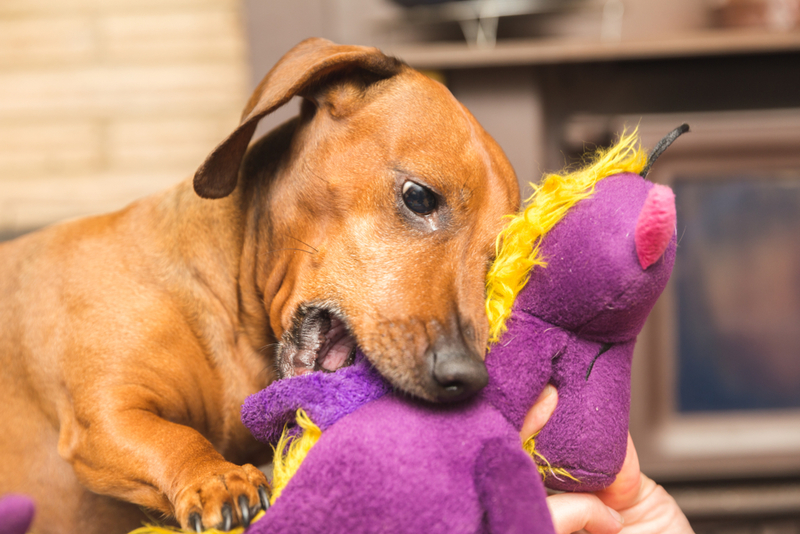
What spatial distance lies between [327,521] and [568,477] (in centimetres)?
36

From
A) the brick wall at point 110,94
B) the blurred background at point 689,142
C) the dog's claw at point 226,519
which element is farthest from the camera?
the brick wall at point 110,94

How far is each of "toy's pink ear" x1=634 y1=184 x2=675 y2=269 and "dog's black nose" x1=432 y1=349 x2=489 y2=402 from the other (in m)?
0.25

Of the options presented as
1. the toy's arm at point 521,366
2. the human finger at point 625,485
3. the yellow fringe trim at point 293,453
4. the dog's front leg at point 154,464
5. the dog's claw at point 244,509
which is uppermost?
the toy's arm at point 521,366

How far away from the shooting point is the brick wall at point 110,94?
2.91m

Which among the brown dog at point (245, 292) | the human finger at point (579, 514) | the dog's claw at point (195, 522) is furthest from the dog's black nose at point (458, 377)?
the dog's claw at point (195, 522)

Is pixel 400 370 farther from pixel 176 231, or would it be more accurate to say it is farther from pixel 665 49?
pixel 665 49

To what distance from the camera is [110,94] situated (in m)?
2.97

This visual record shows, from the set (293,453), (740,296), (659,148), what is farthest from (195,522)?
(740,296)

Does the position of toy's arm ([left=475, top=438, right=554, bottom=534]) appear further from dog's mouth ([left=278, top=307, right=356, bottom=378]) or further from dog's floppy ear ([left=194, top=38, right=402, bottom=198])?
dog's floppy ear ([left=194, top=38, right=402, bottom=198])

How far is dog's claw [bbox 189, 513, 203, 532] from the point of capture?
0.76 metres

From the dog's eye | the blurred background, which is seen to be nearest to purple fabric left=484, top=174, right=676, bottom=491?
the dog's eye

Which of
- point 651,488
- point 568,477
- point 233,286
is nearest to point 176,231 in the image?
point 233,286

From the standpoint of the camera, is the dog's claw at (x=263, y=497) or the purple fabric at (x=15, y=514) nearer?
the purple fabric at (x=15, y=514)

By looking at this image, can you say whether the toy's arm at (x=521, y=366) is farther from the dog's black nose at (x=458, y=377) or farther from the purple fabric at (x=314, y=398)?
the purple fabric at (x=314, y=398)
